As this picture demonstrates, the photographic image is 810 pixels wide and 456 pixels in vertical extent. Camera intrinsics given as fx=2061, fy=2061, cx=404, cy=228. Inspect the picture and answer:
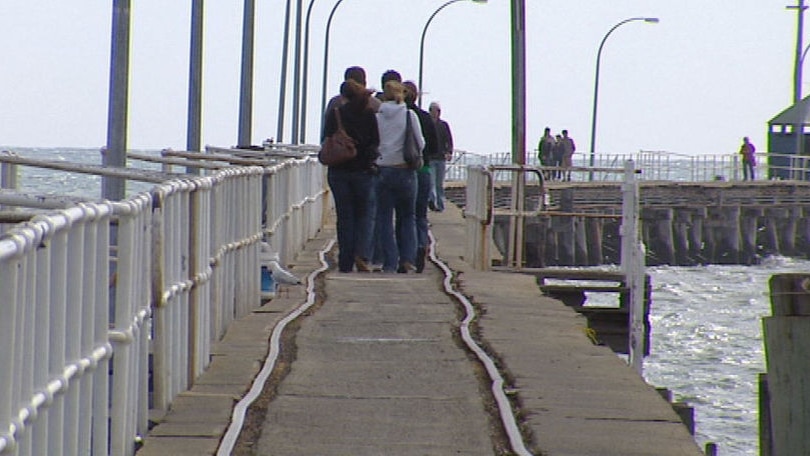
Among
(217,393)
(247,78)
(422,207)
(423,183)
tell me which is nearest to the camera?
(217,393)

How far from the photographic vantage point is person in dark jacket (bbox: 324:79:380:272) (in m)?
16.1

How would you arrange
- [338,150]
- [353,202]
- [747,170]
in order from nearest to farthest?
[338,150] → [353,202] → [747,170]

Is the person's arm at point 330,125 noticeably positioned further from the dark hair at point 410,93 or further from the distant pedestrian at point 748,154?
the distant pedestrian at point 748,154

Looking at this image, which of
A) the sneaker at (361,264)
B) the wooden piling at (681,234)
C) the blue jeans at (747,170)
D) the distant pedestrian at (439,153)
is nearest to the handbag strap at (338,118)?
the sneaker at (361,264)

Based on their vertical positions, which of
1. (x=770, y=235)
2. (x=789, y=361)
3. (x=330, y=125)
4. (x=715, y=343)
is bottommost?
(x=715, y=343)

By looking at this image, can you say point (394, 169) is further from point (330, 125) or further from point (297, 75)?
point (297, 75)

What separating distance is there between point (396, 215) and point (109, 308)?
9.03 meters

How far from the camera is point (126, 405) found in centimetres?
761

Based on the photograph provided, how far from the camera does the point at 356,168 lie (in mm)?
16203

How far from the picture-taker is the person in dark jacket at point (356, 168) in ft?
52.9

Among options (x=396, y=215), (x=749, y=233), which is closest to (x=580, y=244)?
(x=749, y=233)

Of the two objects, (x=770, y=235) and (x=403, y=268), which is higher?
(x=770, y=235)

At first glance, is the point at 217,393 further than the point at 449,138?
No

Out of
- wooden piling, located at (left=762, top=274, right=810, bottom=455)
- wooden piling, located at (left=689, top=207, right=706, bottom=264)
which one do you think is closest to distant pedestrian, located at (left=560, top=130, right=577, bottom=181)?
wooden piling, located at (left=689, top=207, right=706, bottom=264)
